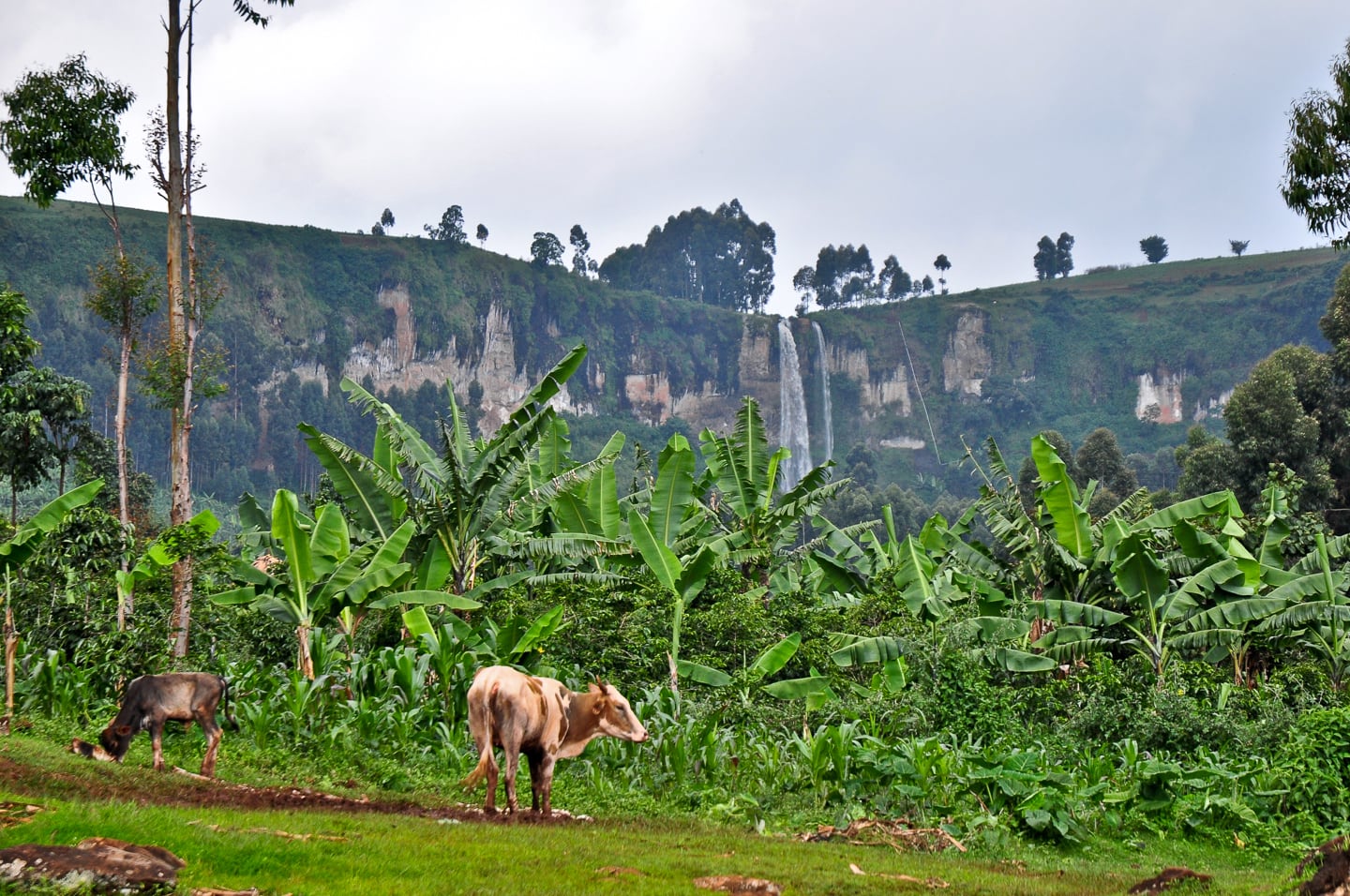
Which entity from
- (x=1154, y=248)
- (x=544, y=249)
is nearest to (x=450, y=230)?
(x=544, y=249)

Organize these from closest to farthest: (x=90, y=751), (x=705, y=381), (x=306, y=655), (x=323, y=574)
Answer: (x=90, y=751) → (x=306, y=655) → (x=323, y=574) → (x=705, y=381)

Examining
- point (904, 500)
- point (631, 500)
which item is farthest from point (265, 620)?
point (904, 500)

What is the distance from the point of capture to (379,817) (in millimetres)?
6945

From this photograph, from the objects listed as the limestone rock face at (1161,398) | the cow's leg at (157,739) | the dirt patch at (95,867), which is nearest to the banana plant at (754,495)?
the cow's leg at (157,739)

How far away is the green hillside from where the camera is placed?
328 feet

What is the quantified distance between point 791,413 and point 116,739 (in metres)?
109

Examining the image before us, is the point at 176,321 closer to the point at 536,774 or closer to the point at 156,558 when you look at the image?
the point at 156,558

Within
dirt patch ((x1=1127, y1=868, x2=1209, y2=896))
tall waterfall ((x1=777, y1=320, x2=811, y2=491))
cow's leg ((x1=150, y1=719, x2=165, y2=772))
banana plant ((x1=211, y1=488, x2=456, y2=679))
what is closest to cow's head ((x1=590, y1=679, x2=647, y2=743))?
cow's leg ((x1=150, y1=719, x2=165, y2=772))

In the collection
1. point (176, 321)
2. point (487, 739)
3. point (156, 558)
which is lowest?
point (487, 739)

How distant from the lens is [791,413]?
115 meters

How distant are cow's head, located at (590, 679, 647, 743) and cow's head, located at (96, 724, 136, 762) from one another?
132 inches

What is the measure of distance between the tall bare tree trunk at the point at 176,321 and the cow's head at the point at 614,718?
622 centimetres

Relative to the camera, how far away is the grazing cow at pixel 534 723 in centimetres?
698

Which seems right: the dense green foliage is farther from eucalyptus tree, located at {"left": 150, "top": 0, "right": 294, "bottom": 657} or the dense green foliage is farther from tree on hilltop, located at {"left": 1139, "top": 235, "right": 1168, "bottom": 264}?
eucalyptus tree, located at {"left": 150, "top": 0, "right": 294, "bottom": 657}
